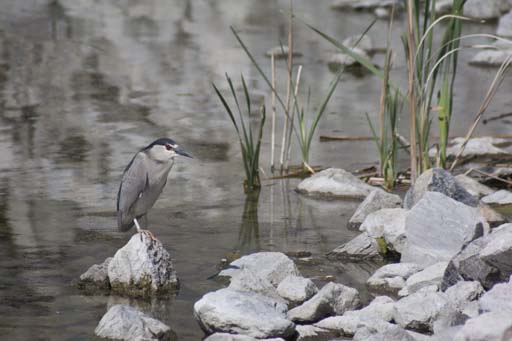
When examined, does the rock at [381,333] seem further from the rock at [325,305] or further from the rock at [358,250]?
the rock at [358,250]

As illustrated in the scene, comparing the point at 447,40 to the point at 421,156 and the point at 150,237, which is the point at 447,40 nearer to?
the point at 421,156

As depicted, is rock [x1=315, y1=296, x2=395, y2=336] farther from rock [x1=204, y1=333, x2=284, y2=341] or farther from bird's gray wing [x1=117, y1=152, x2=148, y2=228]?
bird's gray wing [x1=117, y1=152, x2=148, y2=228]

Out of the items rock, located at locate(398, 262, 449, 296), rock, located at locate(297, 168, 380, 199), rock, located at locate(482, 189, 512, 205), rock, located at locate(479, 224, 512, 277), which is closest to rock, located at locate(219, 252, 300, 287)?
rock, located at locate(398, 262, 449, 296)

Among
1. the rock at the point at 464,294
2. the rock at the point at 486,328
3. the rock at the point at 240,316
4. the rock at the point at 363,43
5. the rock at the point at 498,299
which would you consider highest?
the rock at the point at 486,328

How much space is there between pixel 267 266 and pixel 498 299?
1.28 m

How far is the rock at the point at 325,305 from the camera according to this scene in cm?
492

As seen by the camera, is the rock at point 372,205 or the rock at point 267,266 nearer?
Result: the rock at point 267,266

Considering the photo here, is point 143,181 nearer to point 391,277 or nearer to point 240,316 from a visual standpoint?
point 391,277

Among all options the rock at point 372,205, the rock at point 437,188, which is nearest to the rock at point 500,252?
the rock at point 437,188

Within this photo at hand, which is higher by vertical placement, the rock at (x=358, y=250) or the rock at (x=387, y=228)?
the rock at (x=387, y=228)

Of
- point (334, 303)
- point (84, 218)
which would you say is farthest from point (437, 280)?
point (84, 218)

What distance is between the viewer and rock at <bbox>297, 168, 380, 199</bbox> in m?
7.19

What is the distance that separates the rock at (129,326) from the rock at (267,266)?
0.75 meters

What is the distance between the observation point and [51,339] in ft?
15.3
